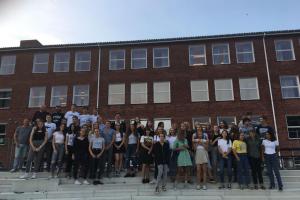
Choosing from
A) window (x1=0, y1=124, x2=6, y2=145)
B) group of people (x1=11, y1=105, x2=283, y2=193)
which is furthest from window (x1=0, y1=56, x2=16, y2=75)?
group of people (x1=11, y1=105, x2=283, y2=193)

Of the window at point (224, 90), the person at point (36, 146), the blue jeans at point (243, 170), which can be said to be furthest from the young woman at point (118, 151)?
the window at point (224, 90)

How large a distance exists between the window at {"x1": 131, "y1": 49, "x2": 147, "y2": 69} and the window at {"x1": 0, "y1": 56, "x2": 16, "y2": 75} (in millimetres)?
10344

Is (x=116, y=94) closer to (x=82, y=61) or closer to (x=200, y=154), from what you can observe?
(x=82, y=61)

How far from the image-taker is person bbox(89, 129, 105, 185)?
35.7 feet

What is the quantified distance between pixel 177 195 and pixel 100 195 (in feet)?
7.86

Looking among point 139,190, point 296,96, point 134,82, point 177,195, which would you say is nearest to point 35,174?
point 139,190

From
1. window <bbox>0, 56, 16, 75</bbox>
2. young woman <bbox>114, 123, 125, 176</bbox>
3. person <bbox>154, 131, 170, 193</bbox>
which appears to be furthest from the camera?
window <bbox>0, 56, 16, 75</bbox>

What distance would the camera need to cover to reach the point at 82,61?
2752 cm

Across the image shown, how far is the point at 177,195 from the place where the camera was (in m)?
10.1

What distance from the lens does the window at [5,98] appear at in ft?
88.9

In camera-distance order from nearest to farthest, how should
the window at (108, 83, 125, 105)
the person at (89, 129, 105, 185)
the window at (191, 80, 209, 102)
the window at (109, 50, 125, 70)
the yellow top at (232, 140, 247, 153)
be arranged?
the yellow top at (232, 140, 247, 153) < the person at (89, 129, 105, 185) < the window at (191, 80, 209, 102) < the window at (108, 83, 125, 105) < the window at (109, 50, 125, 70)

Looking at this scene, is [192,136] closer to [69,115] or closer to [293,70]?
[69,115]

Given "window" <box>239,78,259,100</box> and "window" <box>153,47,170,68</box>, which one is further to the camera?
"window" <box>153,47,170,68</box>

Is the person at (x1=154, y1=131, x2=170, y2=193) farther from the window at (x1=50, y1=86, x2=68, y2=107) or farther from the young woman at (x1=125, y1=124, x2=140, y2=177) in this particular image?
the window at (x1=50, y1=86, x2=68, y2=107)
